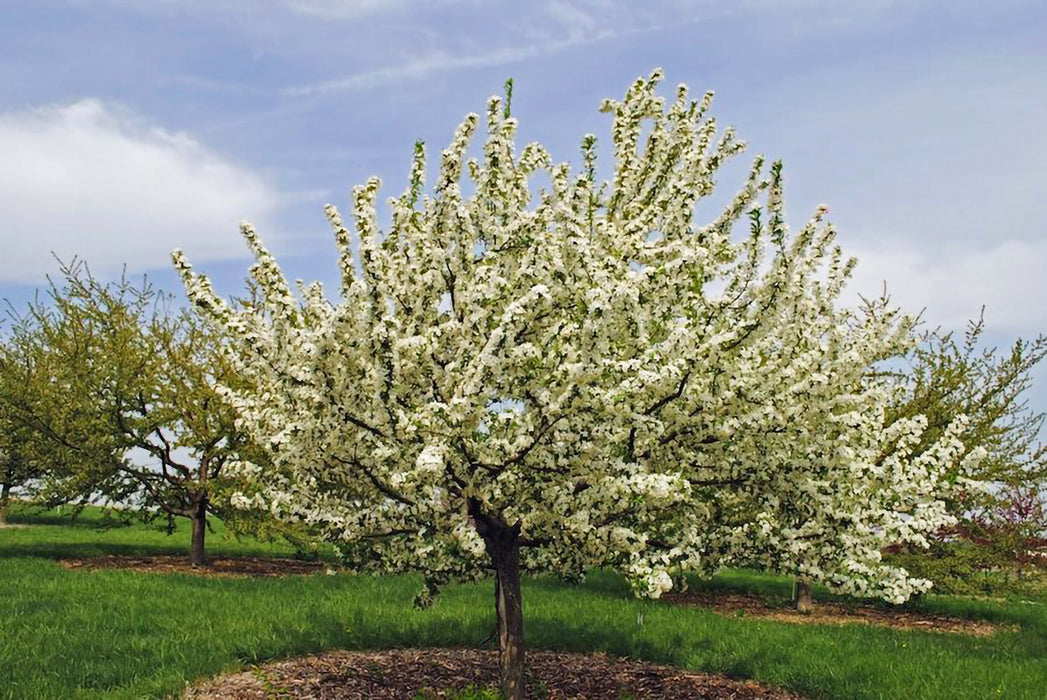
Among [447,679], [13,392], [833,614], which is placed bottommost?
[833,614]

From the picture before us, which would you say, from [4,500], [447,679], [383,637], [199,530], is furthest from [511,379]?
[4,500]

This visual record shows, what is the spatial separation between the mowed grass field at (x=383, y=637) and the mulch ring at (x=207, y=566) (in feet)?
10.9

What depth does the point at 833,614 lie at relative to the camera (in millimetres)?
19703

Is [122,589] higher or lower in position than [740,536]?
lower

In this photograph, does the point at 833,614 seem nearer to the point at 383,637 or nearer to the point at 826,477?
the point at 383,637

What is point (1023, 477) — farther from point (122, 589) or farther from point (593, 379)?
point (122, 589)

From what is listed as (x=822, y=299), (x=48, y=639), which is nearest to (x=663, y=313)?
(x=822, y=299)

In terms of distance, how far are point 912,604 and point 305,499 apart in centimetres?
1789

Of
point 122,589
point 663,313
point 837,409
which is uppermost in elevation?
point 663,313

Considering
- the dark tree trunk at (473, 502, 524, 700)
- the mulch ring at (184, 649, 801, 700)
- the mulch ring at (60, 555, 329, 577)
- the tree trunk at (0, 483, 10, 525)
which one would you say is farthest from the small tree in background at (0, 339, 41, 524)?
the dark tree trunk at (473, 502, 524, 700)

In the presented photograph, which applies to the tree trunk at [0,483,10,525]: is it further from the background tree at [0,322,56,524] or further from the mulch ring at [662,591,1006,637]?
the mulch ring at [662,591,1006,637]

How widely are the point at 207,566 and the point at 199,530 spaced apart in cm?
105

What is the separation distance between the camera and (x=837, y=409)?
8.88 metres

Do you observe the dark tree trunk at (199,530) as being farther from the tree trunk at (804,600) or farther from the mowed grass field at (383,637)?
the tree trunk at (804,600)
